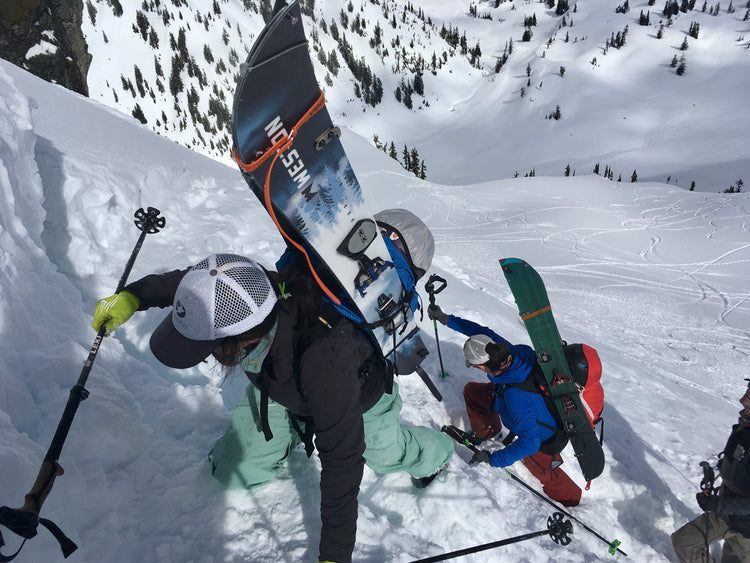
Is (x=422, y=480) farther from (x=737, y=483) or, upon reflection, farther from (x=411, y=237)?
(x=737, y=483)

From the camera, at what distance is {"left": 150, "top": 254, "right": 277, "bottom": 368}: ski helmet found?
4.92ft

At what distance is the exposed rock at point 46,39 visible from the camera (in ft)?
41.5

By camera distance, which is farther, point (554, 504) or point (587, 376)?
point (587, 376)

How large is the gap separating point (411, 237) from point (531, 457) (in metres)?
2.16

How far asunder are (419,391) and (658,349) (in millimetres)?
5520

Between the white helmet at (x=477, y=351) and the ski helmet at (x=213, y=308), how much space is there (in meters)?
2.13

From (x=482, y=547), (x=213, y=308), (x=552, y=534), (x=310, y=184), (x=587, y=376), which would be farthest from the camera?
(x=587, y=376)

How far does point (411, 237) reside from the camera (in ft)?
9.38

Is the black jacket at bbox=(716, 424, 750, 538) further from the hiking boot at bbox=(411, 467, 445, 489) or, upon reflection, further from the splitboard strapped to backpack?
the splitboard strapped to backpack

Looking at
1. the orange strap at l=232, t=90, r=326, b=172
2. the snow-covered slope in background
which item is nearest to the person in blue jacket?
the orange strap at l=232, t=90, r=326, b=172

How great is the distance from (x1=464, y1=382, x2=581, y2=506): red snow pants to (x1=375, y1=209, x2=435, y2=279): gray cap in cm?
159

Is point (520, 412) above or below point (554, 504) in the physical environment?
above

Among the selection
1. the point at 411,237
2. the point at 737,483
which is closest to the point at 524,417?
the point at 737,483

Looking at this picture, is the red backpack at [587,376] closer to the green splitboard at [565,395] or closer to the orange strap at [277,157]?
the green splitboard at [565,395]
